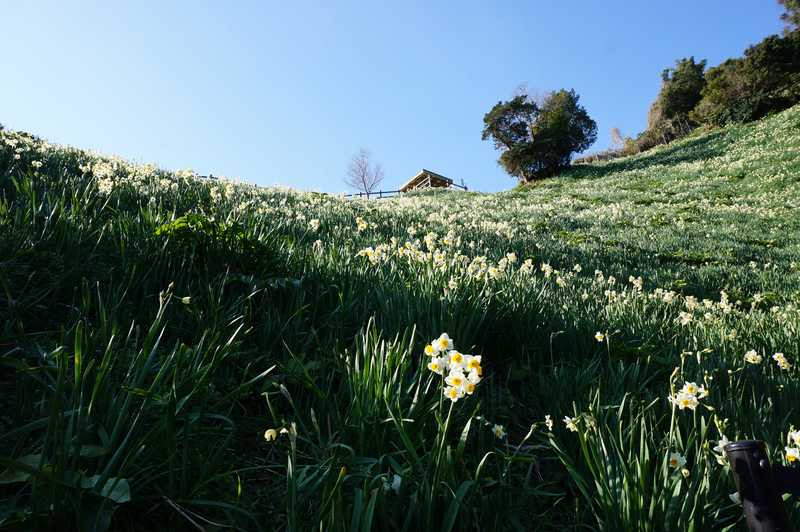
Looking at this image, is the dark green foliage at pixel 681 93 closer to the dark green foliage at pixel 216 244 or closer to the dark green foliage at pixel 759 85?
the dark green foliage at pixel 759 85

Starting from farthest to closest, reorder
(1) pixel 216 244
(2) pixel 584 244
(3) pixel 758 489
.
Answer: (2) pixel 584 244, (1) pixel 216 244, (3) pixel 758 489

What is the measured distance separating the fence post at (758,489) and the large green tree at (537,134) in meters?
43.5

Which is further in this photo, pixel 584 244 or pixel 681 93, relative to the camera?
pixel 681 93

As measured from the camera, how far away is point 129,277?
9.21 ft

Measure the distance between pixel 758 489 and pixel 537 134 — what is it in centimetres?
4460

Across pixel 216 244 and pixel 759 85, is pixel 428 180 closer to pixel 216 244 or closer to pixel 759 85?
pixel 759 85

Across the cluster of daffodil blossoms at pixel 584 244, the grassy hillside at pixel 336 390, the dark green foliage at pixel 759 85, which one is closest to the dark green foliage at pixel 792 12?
the dark green foliage at pixel 759 85

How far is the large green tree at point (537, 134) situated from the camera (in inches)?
1631

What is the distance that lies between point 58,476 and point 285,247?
291 centimetres

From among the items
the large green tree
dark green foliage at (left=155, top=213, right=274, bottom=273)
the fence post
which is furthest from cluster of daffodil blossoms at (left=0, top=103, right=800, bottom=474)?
the large green tree

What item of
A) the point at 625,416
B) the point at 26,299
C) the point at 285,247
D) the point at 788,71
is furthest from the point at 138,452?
the point at 788,71

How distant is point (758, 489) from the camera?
4.00 ft

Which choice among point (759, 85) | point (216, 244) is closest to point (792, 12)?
point (759, 85)

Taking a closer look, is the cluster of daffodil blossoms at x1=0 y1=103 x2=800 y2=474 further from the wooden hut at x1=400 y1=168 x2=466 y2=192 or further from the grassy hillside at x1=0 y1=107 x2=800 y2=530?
the wooden hut at x1=400 y1=168 x2=466 y2=192
